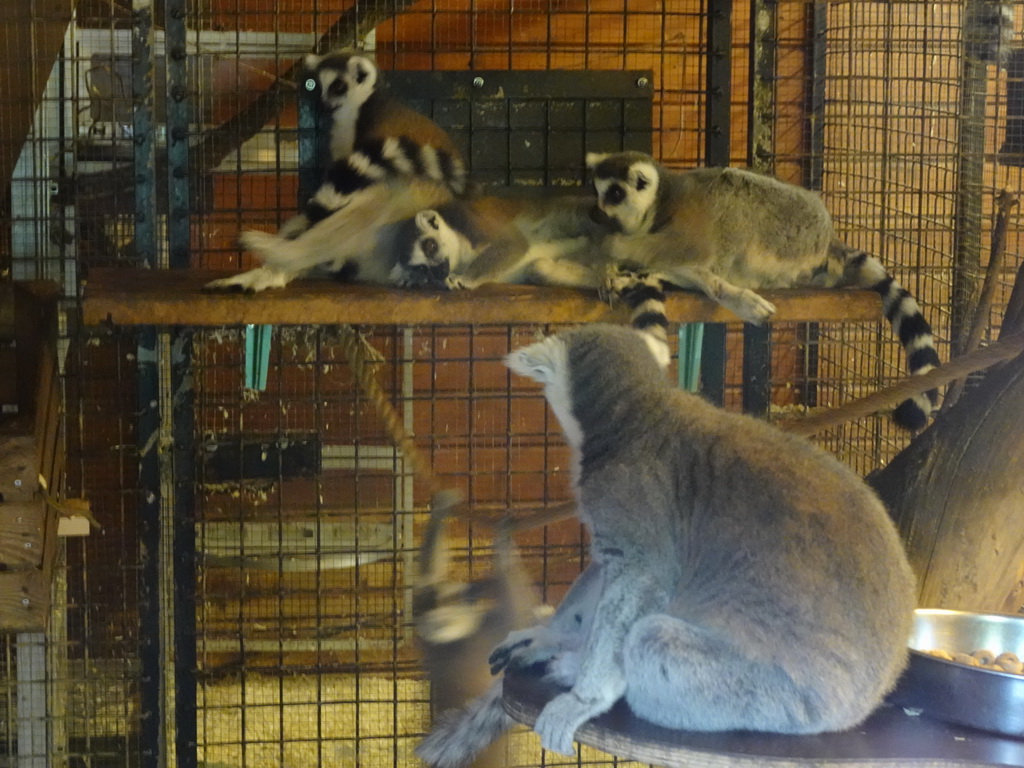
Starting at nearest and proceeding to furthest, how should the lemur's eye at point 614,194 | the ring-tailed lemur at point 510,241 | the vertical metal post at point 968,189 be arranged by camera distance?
the ring-tailed lemur at point 510,241 → the lemur's eye at point 614,194 → the vertical metal post at point 968,189

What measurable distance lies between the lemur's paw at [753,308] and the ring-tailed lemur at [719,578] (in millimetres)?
1093

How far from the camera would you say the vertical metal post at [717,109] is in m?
4.11

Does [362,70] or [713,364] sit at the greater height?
[362,70]

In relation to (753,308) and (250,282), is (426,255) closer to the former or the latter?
(250,282)

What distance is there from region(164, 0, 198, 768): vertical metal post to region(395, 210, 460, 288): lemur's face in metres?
0.76

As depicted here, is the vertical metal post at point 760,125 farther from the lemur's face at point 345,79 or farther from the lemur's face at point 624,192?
the lemur's face at point 345,79

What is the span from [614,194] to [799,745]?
2163mm

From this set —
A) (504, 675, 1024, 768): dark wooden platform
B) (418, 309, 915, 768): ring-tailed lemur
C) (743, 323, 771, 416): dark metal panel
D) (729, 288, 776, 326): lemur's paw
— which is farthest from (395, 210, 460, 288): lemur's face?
(504, 675, 1024, 768): dark wooden platform

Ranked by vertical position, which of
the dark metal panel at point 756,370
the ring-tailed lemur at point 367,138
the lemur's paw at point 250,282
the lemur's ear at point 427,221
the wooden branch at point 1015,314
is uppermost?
the ring-tailed lemur at point 367,138

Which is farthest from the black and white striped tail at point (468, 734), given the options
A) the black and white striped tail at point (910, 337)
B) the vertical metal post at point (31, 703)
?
the vertical metal post at point (31, 703)

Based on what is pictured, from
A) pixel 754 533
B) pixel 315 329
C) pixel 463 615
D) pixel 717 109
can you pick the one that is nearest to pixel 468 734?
pixel 463 615

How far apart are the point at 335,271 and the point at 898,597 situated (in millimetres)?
2134

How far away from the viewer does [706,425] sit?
2430mm

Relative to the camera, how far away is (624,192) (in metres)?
3.87
